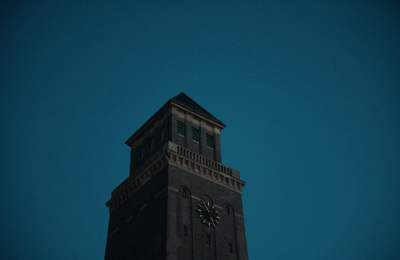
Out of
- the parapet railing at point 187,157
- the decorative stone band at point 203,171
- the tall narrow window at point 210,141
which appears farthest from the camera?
the tall narrow window at point 210,141

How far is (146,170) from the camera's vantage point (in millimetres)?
61344

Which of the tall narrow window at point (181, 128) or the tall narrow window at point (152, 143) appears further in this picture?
the tall narrow window at point (152, 143)

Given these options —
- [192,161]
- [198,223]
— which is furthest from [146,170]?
[198,223]

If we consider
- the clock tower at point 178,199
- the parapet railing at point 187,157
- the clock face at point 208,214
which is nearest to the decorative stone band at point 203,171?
the clock tower at point 178,199

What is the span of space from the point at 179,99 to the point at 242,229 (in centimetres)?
2061

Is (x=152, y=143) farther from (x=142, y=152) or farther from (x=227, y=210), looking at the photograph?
(x=227, y=210)

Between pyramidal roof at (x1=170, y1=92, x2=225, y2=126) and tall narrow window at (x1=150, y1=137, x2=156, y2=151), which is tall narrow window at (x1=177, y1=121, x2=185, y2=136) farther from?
tall narrow window at (x1=150, y1=137, x2=156, y2=151)

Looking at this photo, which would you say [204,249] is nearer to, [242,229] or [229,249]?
[229,249]

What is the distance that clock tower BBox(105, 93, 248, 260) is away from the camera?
178 ft

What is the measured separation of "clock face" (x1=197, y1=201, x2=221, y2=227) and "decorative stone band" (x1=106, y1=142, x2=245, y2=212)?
399 centimetres

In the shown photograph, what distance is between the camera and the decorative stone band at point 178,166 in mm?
59531

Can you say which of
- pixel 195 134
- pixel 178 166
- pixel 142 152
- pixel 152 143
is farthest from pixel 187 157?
pixel 142 152

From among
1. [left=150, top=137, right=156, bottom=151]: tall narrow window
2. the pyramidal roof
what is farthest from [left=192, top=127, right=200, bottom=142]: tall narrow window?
[left=150, top=137, right=156, bottom=151]: tall narrow window

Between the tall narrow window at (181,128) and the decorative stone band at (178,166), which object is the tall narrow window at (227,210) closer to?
the decorative stone band at (178,166)
